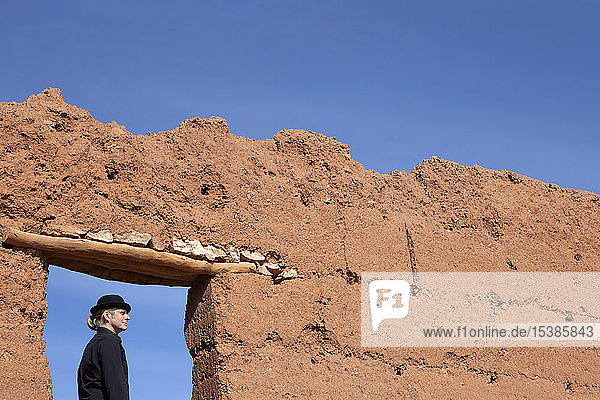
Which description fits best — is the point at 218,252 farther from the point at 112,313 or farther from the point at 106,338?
the point at 106,338

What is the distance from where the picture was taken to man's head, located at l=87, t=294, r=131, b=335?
4.30 metres

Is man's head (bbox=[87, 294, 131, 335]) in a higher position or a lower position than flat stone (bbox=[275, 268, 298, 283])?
lower

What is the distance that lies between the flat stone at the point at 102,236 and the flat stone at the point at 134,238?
1.8 inches

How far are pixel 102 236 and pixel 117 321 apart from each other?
1170 mm

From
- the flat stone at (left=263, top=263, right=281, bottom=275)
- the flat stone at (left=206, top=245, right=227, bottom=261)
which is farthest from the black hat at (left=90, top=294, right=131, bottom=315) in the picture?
the flat stone at (left=263, top=263, right=281, bottom=275)

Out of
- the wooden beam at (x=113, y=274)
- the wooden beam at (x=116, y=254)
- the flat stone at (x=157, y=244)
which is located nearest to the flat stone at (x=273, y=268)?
the wooden beam at (x=116, y=254)

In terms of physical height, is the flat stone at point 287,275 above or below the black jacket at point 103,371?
above

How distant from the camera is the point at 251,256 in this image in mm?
5820

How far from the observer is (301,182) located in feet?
20.5

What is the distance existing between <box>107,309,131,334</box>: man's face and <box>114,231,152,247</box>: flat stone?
1.12m

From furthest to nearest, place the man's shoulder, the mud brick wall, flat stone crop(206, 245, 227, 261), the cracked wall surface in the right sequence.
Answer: flat stone crop(206, 245, 227, 261) < the cracked wall surface < the mud brick wall < the man's shoulder

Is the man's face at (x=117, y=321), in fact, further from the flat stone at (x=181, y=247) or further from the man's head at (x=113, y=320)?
the flat stone at (x=181, y=247)

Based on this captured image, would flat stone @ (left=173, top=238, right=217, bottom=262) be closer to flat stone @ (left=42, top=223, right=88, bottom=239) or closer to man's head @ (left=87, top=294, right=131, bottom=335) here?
flat stone @ (left=42, top=223, right=88, bottom=239)

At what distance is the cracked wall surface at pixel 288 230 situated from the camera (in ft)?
17.8
